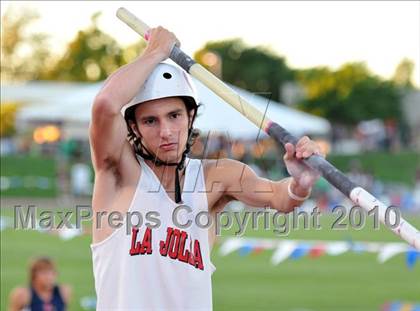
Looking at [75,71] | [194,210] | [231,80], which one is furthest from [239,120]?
[231,80]

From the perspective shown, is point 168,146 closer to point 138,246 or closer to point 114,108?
point 114,108

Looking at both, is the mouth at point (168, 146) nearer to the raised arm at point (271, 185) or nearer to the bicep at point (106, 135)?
the bicep at point (106, 135)

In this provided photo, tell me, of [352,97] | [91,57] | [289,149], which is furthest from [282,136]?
[352,97]

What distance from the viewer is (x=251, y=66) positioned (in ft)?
305

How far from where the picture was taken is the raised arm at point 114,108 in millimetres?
4254

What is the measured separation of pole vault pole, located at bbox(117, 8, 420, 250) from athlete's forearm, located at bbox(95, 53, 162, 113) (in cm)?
22

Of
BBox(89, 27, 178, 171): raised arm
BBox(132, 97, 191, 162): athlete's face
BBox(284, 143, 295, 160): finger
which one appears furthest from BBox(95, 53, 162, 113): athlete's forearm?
BBox(284, 143, 295, 160): finger

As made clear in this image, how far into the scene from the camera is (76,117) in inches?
1093

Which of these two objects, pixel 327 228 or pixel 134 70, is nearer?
pixel 134 70

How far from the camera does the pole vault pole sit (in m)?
4.06

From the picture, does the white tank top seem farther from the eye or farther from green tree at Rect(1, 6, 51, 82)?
green tree at Rect(1, 6, 51, 82)

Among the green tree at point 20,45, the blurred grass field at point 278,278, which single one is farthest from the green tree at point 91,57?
the blurred grass field at point 278,278

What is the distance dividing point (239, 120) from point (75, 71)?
40.9 m

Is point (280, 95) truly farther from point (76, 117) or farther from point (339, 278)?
point (339, 278)
